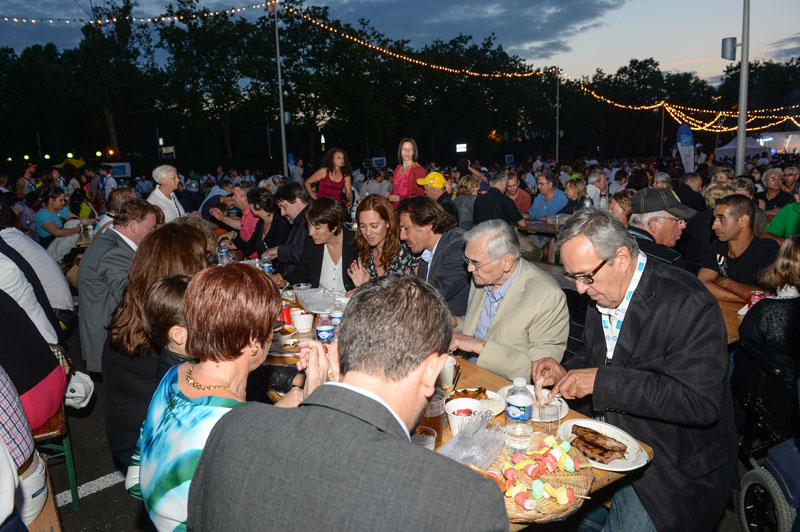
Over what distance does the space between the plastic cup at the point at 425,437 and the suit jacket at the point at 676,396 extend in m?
0.72

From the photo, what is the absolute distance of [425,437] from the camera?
6.72ft

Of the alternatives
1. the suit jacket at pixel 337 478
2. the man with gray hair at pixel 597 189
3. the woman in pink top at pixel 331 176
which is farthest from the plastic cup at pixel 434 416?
the man with gray hair at pixel 597 189

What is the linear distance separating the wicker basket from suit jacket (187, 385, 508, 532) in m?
0.76

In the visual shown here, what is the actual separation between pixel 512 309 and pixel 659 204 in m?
1.71

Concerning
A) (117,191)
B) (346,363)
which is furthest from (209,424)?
(117,191)

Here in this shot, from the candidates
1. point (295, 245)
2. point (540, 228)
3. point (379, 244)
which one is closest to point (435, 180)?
point (540, 228)

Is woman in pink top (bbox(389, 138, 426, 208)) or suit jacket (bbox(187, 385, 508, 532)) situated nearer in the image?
suit jacket (bbox(187, 385, 508, 532))

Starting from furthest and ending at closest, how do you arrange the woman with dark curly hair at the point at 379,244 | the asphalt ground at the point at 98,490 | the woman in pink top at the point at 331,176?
1. the woman in pink top at the point at 331,176
2. the woman with dark curly hair at the point at 379,244
3. the asphalt ground at the point at 98,490

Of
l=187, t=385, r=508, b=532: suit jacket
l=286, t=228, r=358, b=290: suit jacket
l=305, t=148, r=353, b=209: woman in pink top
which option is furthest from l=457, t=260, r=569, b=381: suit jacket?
l=305, t=148, r=353, b=209: woman in pink top

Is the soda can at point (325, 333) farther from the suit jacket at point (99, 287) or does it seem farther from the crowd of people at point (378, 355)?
the suit jacket at point (99, 287)

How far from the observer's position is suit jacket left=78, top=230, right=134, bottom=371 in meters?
4.32

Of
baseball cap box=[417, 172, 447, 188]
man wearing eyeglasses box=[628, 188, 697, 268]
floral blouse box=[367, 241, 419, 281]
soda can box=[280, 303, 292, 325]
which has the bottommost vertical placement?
soda can box=[280, 303, 292, 325]

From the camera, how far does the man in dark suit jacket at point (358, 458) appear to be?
0.95m

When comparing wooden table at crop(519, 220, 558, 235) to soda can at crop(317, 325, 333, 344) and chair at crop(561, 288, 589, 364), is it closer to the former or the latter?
chair at crop(561, 288, 589, 364)
